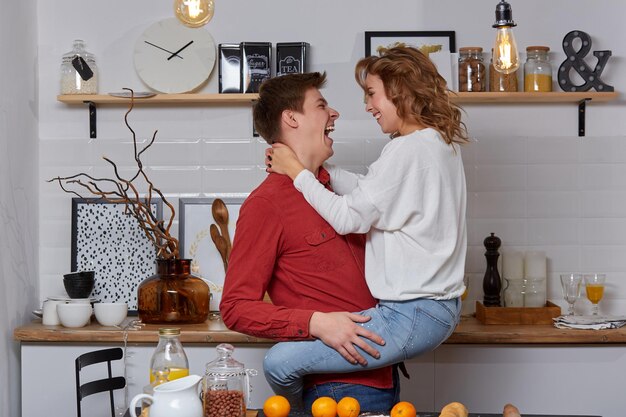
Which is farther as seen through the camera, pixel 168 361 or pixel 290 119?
pixel 290 119

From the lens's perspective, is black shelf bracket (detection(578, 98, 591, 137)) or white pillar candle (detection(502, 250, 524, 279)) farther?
black shelf bracket (detection(578, 98, 591, 137))

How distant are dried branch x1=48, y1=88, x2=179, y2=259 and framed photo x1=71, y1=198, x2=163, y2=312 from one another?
0.17 feet

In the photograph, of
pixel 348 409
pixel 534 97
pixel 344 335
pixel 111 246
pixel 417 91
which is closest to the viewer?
pixel 348 409

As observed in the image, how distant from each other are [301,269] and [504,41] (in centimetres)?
104

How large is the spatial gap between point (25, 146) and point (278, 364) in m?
1.99

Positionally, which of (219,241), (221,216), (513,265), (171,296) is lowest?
(171,296)

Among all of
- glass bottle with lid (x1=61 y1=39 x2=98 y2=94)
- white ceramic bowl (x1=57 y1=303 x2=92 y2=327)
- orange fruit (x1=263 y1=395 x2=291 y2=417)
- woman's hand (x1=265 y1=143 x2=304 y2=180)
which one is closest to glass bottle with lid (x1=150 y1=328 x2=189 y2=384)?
orange fruit (x1=263 y1=395 x2=291 y2=417)

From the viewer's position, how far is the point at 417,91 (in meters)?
2.59

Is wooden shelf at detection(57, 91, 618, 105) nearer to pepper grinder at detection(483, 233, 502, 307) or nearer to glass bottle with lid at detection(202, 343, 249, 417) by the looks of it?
pepper grinder at detection(483, 233, 502, 307)

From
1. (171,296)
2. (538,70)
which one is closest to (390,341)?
(171,296)

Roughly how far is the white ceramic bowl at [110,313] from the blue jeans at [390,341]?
4.59ft

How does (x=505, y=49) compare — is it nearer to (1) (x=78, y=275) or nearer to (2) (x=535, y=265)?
(2) (x=535, y=265)

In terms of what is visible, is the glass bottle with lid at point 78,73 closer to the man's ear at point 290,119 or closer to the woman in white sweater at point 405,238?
the man's ear at point 290,119

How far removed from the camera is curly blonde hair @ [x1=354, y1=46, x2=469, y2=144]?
2.58 metres
